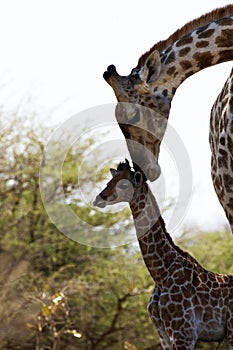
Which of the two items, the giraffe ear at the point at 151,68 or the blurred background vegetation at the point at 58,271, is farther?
the blurred background vegetation at the point at 58,271

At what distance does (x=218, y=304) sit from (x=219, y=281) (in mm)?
199

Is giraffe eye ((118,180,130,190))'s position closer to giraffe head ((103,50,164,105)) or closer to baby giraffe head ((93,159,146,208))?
baby giraffe head ((93,159,146,208))

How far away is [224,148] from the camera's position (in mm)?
4270

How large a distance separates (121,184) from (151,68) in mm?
831

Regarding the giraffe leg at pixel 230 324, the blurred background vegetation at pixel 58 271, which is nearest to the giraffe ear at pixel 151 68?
the giraffe leg at pixel 230 324

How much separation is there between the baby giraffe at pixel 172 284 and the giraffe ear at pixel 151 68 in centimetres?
60

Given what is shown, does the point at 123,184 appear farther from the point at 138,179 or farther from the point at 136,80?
the point at 136,80

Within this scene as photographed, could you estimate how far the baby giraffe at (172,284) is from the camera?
16.0ft

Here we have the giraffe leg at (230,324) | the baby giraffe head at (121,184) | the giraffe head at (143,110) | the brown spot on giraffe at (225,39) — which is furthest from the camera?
the baby giraffe head at (121,184)

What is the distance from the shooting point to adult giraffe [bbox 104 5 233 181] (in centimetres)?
443

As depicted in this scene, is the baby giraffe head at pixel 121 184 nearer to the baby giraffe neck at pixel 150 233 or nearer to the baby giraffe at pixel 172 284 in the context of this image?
the baby giraffe at pixel 172 284

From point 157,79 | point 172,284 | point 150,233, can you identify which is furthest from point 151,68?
point 172,284

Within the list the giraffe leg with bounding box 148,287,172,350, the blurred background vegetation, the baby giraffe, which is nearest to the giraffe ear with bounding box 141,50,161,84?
the baby giraffe

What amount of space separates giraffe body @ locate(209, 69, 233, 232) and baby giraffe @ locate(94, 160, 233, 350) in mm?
555
